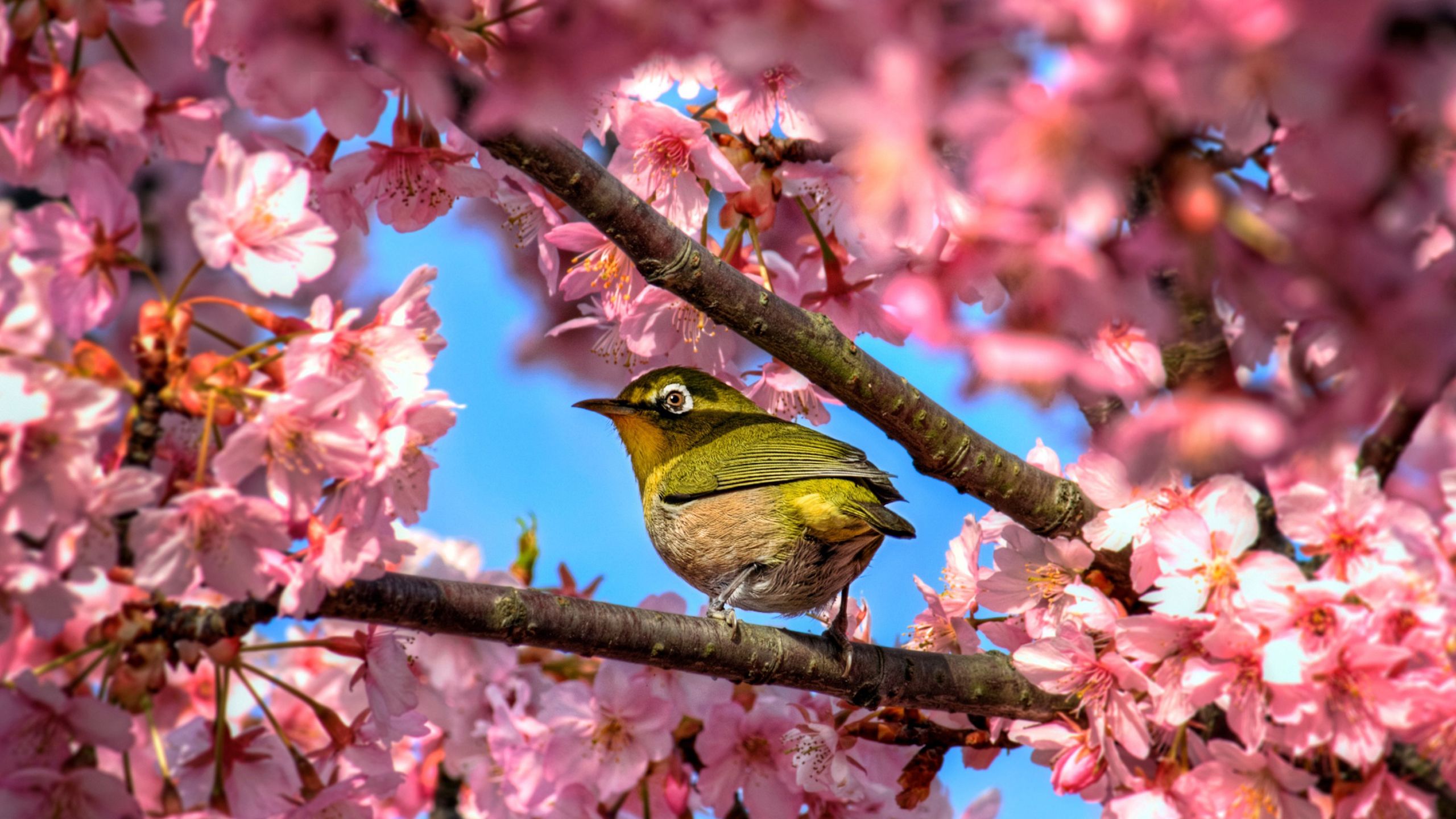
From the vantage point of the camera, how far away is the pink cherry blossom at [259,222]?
2.48 metres

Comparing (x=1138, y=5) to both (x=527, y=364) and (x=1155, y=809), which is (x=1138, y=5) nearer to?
(x=1155, y=809)

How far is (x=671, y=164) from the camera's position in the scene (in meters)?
3.93

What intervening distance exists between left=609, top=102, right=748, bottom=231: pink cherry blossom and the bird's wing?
128cm

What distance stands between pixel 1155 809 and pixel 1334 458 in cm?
161

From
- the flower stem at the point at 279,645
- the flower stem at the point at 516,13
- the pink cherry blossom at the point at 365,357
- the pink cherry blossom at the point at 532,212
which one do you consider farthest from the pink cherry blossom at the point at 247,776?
the flower stem at the point at 516,13

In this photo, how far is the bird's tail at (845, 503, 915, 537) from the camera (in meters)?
4.37

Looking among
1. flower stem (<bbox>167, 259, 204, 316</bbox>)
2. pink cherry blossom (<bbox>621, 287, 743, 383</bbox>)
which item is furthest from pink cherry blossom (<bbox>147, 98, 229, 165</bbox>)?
pink cherry blossom (<bbox>621, 287, 743, 383</bbox>)

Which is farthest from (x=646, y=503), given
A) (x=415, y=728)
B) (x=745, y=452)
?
(x=415, y=728)

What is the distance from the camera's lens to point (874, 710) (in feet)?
13.3

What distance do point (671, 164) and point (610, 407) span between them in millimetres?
1764

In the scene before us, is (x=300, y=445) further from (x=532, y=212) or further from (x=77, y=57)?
(x=532, y=212)

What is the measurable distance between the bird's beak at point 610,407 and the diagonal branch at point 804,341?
78.3 inches

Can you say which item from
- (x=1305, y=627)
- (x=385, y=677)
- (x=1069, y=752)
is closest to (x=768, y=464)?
(x=1069, y=752)

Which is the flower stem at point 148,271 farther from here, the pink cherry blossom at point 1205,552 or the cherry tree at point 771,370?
the pink cherry blossom at point 1205,552
